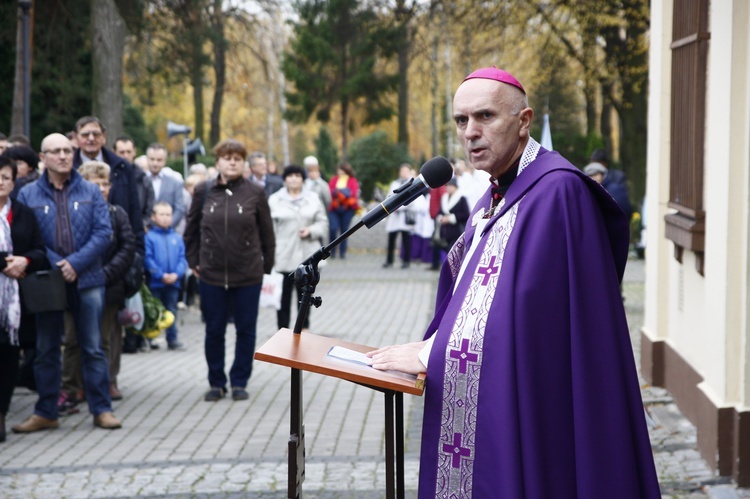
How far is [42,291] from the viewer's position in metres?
7.79

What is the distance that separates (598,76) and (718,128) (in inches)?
761

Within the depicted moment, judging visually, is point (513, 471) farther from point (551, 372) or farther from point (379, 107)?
point (379, 107)

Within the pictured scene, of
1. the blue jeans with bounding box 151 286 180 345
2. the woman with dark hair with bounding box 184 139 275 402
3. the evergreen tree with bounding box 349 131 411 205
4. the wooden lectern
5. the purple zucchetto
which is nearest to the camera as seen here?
the wooden lectern

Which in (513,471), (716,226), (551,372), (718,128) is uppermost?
(718,128)

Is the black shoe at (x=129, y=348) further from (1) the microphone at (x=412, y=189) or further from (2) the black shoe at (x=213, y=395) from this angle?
(1) the microphone at (x=412, y=189)

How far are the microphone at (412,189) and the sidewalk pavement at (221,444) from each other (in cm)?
277

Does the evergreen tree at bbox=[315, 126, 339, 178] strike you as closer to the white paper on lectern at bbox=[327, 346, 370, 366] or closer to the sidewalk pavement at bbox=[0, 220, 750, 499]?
the sidewalk pavement at bbox=[0, 220, 750, 499]

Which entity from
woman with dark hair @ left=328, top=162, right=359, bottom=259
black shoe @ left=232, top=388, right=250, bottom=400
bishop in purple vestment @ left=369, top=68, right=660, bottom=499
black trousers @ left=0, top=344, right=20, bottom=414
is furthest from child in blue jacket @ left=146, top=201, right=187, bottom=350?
woman with dark hair @ left=328, top=162, right=359, bottom=259

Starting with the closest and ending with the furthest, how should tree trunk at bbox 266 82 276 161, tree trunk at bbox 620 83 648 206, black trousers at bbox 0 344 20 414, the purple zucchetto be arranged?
the purple zucchetto < black trousers at bbox 0 344 20 414 < tree trunk at bbox 620 83 648 206 < tree trunk at bbox 266 82 276 161

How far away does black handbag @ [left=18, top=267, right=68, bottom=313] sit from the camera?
7.76 meters

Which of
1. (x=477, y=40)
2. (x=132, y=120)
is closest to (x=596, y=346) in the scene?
(x=477, y=40)

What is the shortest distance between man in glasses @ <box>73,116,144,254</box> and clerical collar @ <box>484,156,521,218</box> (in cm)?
574

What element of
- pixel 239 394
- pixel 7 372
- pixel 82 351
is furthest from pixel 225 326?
pixel 7 372

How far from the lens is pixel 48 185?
810cm
